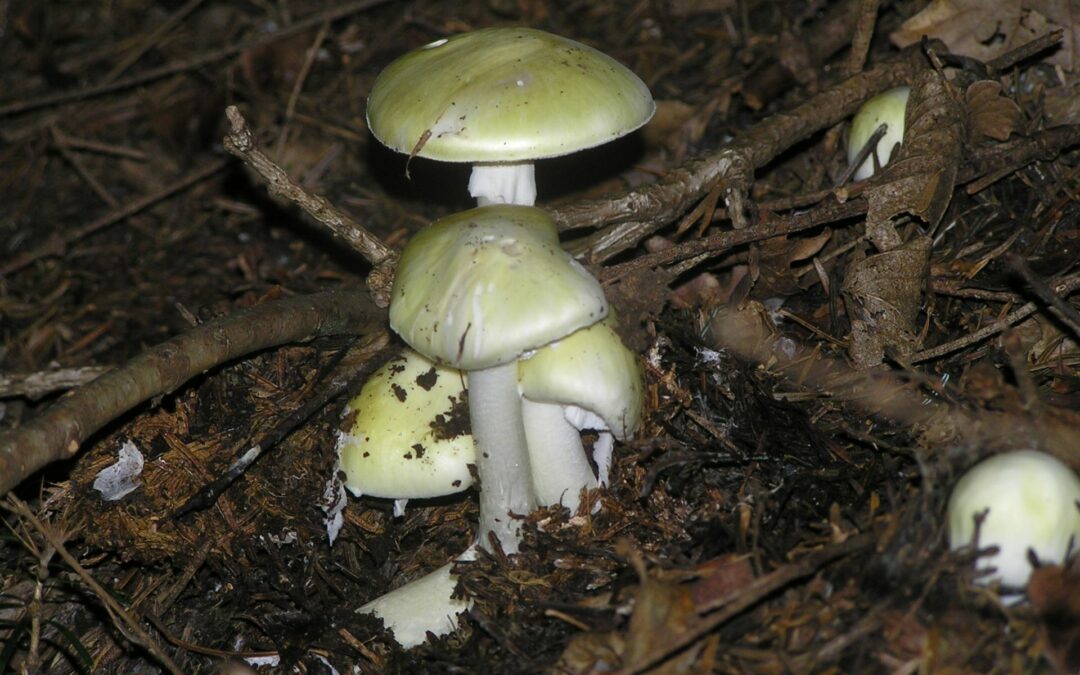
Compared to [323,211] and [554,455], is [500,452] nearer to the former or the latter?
[554,455]

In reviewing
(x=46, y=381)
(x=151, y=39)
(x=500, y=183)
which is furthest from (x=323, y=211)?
(x=151, y=39)

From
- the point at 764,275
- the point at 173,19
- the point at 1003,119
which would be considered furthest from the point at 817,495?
the point at 173,19

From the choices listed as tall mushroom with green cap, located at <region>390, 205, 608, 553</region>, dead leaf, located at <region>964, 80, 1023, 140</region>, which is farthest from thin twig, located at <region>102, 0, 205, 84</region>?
dead leaf, located at <region>964, 80, 1023, 140</region>

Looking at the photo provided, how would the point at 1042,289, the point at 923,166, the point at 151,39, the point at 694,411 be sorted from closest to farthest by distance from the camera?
the point at 1042,289 → the point at 694,411 → the point at 923,166 → the point at 151,39

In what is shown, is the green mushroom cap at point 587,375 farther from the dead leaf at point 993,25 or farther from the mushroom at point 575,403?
the dead leaf at point 993,25

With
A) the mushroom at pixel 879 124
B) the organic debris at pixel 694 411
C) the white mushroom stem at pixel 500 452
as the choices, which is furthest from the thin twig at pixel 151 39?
the mushroom at pixel 879 124

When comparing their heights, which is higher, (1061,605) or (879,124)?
(879,124)

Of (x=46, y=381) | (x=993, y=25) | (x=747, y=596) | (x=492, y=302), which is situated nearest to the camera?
(x=747, y=596)

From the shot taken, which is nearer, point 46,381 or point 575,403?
point 575,403

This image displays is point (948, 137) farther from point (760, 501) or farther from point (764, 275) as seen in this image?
point (760, 501)
